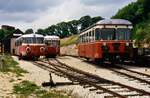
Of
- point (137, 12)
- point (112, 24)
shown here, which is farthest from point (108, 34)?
point (137, 12)

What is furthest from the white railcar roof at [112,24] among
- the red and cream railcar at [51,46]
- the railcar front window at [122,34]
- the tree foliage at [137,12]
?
the tree foliage at [137,12]

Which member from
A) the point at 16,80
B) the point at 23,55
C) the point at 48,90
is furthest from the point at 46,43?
the point at 48,90

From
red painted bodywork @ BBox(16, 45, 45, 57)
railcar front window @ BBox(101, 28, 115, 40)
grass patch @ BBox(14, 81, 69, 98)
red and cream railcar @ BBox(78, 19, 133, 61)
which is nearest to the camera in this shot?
grass patch @ BBox(14, 81, 69, 98)

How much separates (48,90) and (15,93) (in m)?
1.26

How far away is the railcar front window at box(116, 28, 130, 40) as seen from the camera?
2948cm

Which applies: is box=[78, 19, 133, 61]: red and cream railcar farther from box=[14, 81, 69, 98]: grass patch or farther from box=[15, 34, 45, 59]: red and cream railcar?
box=[15, 34, 45, 59]: red and cream railcar

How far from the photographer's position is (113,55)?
1167 inches

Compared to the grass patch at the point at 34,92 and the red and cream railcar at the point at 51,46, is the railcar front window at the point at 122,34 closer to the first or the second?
A: the grass patch at the point at 34,92

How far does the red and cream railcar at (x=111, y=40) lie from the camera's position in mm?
28953

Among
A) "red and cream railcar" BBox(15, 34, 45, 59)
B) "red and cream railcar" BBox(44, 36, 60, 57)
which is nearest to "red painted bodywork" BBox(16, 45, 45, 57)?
"red and cream railcar" BBox(15, 34, 45, 59)

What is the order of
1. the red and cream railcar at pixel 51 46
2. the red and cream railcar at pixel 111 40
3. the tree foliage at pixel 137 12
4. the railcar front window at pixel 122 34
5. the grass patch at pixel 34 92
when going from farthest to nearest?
the tree foliage at pixel 137 12
the red and cream railcar at pixel 51 46
the railcar front window at pixel 122 34
the red and cream railcar at pixel 111 40
the grass patch at pixel 34 92

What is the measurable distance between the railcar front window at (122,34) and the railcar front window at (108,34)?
315 millimetres

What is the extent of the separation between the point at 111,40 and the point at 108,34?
43 centimetres

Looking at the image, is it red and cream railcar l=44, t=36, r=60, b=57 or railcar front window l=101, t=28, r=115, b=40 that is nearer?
railcar front window l=101, t=28, r=115, b=40
